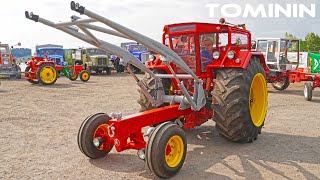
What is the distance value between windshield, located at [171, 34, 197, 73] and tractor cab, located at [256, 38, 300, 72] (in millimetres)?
8284

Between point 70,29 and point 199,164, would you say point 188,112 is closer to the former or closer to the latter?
point 199,164

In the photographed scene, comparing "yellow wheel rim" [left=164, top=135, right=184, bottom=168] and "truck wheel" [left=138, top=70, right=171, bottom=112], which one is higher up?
"truck wheel" [left=138, top=70, right=171, bottom=112]

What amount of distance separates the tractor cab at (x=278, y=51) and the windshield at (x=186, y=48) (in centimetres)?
828

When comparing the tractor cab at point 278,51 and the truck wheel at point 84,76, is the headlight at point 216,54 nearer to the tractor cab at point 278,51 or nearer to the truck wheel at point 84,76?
the tractor cab at point 278,51

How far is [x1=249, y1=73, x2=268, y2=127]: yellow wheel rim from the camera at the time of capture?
6070 millimetres

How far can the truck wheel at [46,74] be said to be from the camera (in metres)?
15.6

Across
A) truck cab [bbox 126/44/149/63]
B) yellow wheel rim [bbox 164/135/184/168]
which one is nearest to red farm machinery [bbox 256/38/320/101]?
yellow wheel rim [bbox 164/135/184/168]

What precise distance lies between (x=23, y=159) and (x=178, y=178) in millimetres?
2451

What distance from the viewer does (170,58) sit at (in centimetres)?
432

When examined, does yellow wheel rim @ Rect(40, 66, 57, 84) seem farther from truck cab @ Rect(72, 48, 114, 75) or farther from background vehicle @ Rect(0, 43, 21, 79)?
truck cab @ Rect(72, 48, 114, 75)

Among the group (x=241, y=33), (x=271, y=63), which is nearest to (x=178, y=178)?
(x=241, y=33)

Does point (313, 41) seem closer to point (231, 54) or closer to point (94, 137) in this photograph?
point (231, 54)

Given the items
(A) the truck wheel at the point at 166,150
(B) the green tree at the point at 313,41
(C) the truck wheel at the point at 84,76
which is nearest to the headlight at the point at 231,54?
(A) the truck wheel at the point at 166,150

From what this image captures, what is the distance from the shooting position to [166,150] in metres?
A: 4.16
